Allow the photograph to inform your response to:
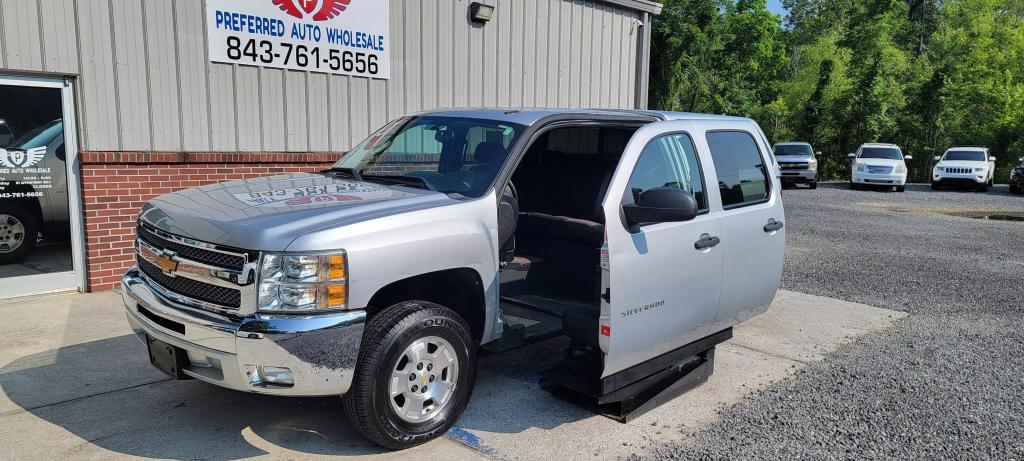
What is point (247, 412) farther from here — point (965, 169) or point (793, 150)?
point (965, 169)

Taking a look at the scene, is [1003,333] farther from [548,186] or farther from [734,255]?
[548,186]

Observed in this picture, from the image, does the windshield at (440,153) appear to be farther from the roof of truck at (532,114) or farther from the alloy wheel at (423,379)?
the alloy wheel at (423,379)

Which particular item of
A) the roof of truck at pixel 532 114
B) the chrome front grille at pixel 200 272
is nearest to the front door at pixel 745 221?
the roof of truck at pixel 532 114

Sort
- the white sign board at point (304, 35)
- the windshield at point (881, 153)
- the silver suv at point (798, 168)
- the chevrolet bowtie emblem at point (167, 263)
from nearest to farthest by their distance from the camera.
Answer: the chevrolet bowtie emblem at point (167, 263)
the white sign board at point (304, 35)
the windshield at point (881, 153)
the silver suv at point (798, 168)

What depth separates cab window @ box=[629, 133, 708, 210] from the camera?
14.5 ft

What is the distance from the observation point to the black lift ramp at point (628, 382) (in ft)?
13.9

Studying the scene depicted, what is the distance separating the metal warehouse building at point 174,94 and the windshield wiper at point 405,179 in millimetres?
4160

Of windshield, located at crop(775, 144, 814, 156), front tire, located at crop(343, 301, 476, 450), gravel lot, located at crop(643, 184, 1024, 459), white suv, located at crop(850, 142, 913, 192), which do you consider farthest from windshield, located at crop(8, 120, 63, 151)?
white suv, located at crop(850, 142, 913, 192)

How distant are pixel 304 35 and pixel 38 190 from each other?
130 inches

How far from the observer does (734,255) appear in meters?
4.86

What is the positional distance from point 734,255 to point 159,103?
6.07 m

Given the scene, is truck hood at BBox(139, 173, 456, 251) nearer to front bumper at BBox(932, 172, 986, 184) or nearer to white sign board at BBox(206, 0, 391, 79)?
white sign board at BBox(206, 0, 391, 79)

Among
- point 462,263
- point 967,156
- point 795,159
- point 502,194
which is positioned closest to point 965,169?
point 967,156

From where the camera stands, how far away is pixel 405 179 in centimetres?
440
